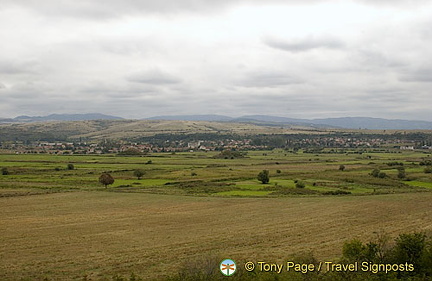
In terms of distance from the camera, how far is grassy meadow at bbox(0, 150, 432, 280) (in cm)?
2473

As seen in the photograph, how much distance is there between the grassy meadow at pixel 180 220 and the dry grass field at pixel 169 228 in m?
0.08

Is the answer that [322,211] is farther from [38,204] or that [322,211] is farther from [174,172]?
[174,172]

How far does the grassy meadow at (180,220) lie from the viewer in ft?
81.1

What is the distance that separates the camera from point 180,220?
37.0 metres

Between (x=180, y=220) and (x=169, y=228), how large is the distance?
334 centimetres

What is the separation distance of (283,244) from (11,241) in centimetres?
1908

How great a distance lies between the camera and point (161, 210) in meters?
42.1

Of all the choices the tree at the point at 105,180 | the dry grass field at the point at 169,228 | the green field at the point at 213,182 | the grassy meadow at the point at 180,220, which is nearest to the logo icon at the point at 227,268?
the grassy meadow at the point at 180,220

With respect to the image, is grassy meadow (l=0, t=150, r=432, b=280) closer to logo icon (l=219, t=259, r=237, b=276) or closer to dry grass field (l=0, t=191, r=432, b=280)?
dry grass field (l=0, t=191, r=432, b=280)
